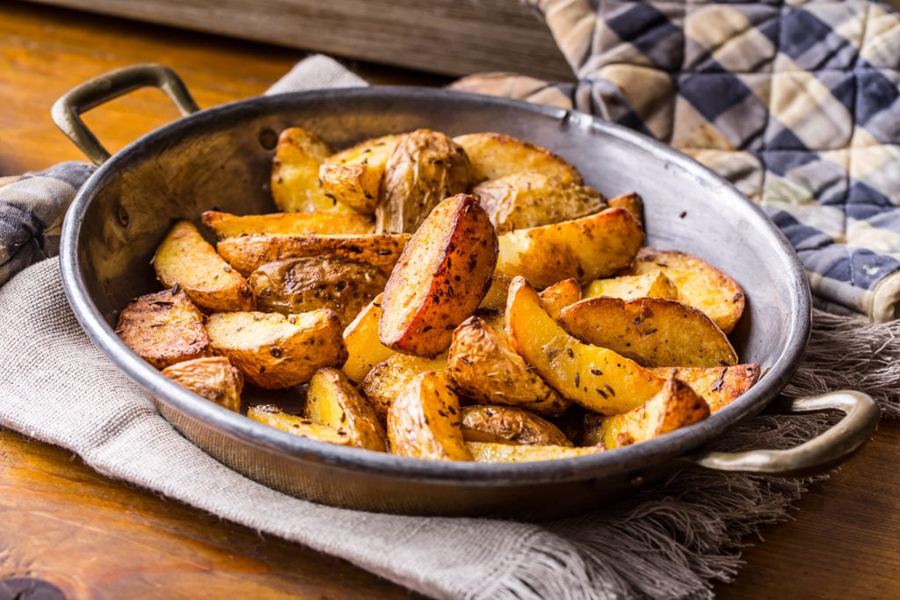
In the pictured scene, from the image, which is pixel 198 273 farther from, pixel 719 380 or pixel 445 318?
pixel 719 380

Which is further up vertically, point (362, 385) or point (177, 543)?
point (362, 385)

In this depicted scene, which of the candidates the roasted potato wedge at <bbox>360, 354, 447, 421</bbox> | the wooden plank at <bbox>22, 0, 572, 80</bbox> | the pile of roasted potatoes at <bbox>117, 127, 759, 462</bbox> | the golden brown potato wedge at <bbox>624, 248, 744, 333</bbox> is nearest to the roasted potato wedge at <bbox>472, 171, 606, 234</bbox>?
the pile of roasted potatoes at <bbox>117, 127, 759, 462</bbox>

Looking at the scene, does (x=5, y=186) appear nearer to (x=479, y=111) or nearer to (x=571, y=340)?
(x=479, y=111)

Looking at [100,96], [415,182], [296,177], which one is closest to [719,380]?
[415,182]

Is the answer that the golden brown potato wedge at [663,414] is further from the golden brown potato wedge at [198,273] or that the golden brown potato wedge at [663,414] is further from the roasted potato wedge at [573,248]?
the golden brown potato wedge at [198,273]

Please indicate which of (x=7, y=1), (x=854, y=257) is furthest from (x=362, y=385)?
(x=7, y=1)

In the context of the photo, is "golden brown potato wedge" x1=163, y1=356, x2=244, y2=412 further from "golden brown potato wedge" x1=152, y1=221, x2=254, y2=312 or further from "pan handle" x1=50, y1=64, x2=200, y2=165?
"pan handle" x1=50, y1=64, x2=200, y2=165

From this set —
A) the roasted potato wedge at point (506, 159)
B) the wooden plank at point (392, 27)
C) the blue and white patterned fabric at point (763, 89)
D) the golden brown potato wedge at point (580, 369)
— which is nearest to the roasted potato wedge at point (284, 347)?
the golden brown potato wedge at point (580, 369)
